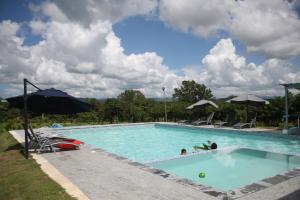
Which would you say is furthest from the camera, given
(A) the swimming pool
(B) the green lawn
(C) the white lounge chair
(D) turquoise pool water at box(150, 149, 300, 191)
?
(C) the white lounge chair

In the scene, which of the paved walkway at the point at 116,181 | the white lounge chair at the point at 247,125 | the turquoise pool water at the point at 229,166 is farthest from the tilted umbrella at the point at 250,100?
the paved walkway at the point at 116,181

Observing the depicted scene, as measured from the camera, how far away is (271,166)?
8.47 m

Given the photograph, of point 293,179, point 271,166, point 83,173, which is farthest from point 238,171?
point 83,173

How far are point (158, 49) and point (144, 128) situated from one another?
21.3 ft

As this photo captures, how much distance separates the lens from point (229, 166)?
8648 mm

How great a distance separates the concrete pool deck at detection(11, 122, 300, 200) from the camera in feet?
13.8

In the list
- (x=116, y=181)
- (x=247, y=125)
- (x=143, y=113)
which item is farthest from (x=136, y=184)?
(x=143, y=113)

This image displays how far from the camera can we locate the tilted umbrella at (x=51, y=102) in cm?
884

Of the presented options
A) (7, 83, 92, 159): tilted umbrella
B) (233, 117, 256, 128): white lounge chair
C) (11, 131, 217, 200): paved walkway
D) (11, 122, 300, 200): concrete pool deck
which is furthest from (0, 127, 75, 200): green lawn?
(233, 117, 256, 128): white lounge chair

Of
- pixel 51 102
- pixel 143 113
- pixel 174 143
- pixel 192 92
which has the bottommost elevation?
pixel 174 143

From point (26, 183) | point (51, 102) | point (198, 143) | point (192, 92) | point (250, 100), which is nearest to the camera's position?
point (26, 183)

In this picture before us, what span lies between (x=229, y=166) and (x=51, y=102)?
7.06 m

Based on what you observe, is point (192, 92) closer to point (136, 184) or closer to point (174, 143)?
point (174, 143)

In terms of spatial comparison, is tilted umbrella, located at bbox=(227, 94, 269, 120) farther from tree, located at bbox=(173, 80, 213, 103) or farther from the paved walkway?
tree, located at bbox=(173, 80, 213, 103)
